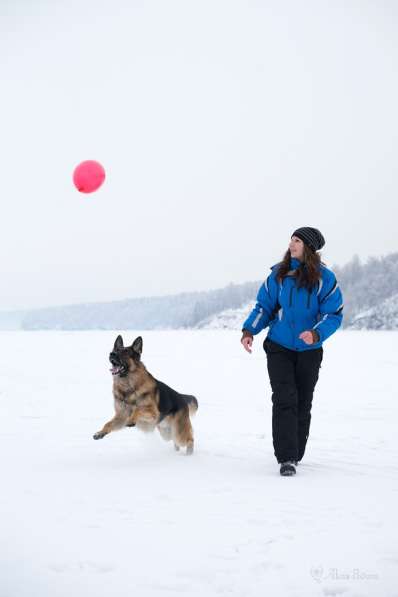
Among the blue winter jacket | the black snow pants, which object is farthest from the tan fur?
the blue winter jacket

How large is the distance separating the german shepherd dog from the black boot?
3.99 ft

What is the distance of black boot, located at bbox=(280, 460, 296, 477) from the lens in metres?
4.79

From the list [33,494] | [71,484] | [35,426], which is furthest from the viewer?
[35,426]

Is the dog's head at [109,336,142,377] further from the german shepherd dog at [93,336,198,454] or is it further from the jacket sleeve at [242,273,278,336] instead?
the jacket sleeve at [242,273,278,336]

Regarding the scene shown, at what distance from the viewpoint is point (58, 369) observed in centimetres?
1609

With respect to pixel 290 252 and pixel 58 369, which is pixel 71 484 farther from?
pixel 58 369

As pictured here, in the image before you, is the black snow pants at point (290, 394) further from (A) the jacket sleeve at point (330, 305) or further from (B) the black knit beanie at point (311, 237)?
(B) the black knit beanie at point (311, 237)

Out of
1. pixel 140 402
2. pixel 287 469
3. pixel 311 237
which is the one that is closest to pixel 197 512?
pixel 287 469

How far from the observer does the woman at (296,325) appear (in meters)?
5.00

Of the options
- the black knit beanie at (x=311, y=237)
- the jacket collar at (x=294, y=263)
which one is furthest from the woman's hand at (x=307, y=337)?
the black knit beanie at (x=311, y=237)

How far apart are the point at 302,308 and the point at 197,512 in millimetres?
2132

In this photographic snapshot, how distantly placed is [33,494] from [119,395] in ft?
5.37

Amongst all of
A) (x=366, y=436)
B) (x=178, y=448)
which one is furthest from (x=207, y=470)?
(x=366, y=436)

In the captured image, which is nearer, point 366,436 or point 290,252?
point 290,252
